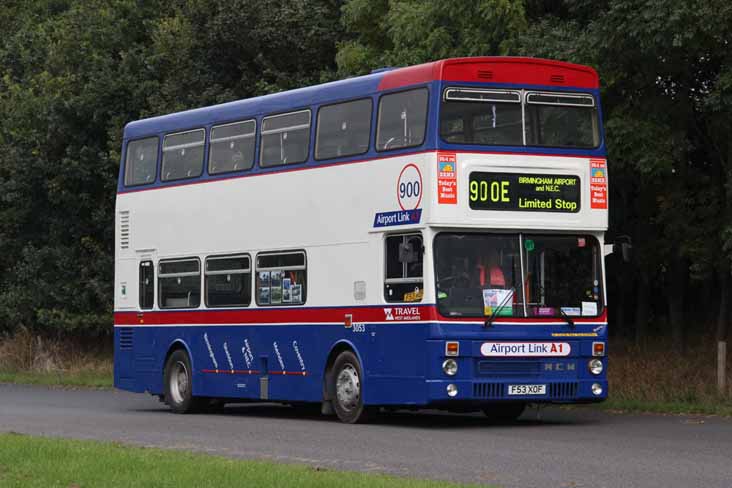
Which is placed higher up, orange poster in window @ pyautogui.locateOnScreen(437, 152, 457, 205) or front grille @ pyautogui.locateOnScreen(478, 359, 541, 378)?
orange poster in window @ pyautogui.locateOnScreen(437, 152, 457, 205)

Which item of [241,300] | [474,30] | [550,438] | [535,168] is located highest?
[474,30]

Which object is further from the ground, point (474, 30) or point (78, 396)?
point (474, 30)

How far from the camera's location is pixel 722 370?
23953 mm

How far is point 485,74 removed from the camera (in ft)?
67.8

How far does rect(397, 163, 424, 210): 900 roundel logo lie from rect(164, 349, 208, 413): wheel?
6518mm

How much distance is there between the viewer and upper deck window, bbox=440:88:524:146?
66.5 feet

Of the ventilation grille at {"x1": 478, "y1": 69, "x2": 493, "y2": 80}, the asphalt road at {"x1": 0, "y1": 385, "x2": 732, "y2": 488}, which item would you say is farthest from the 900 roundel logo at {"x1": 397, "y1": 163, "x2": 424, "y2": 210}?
the asphalt road at {"x1": 0, "y1": 385, "x2": 732, "y2": 488}

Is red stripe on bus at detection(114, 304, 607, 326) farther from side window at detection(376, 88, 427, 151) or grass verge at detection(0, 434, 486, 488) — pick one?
grass verge at detection(0, 434, 486, 488)

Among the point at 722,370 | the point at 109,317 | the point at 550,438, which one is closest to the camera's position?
the point at 550,438

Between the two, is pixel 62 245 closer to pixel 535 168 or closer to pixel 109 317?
pixel 109 317

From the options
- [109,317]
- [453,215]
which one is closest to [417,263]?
[453,215]

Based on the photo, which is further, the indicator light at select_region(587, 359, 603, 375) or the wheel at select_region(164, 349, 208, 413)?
the wheel at select_region(164, 349, 208, 413)

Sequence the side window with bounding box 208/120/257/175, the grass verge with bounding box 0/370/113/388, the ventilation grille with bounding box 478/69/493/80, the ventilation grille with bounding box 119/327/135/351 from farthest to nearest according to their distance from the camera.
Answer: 1. the grass verge with bounding box 0/370/113/388
2. the ventilation grille with bounding box 119/327/135/351
3. the side window with bounding box 208/120/257/175
4. the ventilation grille with bounding box 478/69/493/80

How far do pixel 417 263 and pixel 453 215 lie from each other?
0.81 metres
